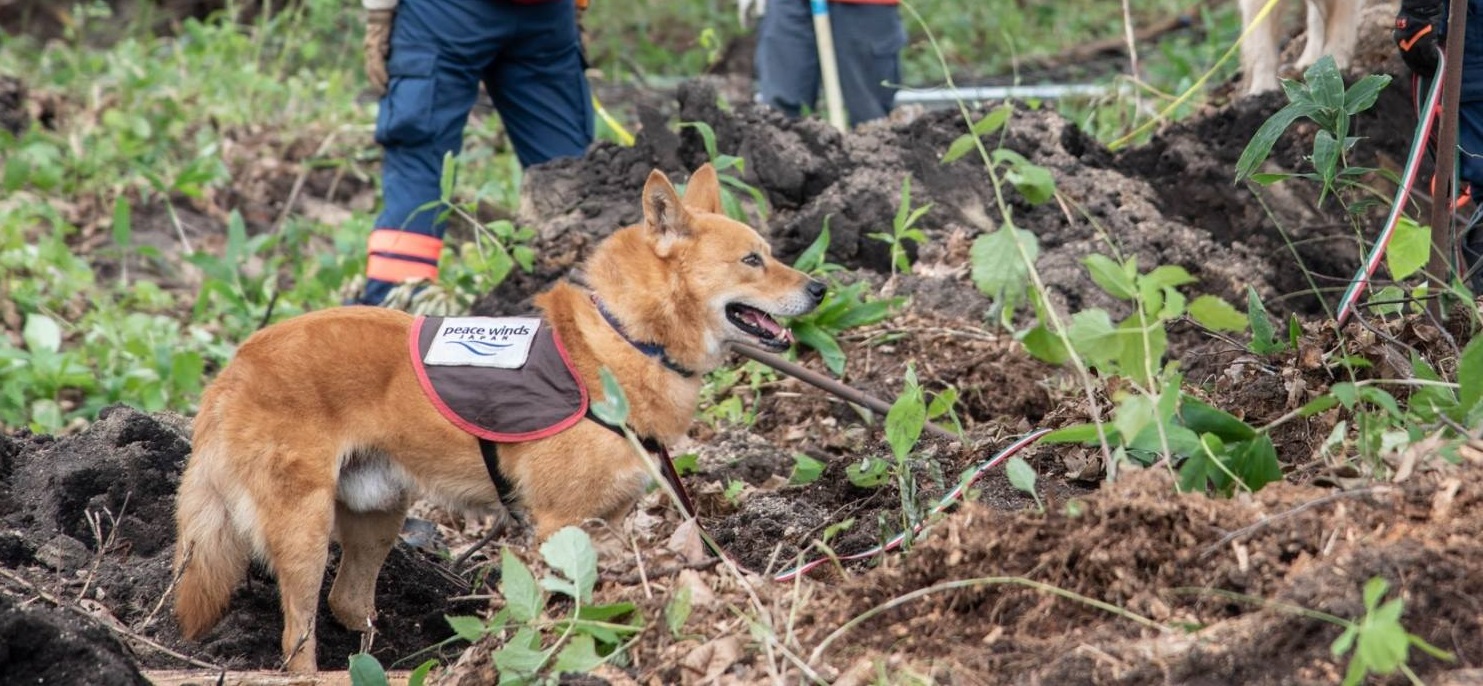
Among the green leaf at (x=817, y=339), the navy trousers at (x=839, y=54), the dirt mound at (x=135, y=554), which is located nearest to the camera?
the dirt mound at (x=135, y=554)

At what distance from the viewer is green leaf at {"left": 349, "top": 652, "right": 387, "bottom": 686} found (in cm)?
313

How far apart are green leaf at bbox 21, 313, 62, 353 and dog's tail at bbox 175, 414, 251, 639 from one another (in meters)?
3.14

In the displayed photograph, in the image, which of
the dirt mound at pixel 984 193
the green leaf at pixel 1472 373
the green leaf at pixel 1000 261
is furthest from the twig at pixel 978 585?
the dirt mound at pixel 984 193

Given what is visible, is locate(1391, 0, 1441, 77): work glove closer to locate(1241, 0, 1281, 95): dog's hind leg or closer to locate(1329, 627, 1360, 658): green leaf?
locate(1241, 0, 1281, 95): dog's hind leg

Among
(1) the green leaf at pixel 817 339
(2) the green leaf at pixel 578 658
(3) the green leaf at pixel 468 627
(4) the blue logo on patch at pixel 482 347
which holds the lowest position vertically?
(1) the green leaf at pixel 817 339

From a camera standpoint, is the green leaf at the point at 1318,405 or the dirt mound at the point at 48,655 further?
the green leaf at the point at 1318,405

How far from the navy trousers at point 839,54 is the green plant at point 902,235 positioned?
243cm

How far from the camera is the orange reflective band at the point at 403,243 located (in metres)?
6.66

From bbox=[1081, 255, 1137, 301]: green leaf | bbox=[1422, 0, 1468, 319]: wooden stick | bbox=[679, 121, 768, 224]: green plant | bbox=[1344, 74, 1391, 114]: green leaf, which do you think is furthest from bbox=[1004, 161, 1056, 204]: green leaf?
bbox=[679, 121, 768, 224]: green plant

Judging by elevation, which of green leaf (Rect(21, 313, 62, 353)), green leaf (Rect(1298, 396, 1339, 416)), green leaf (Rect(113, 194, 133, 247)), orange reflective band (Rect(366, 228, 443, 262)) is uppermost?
green leaf (Rect(1298, 396, 1339, 416))

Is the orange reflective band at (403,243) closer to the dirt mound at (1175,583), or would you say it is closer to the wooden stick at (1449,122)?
the dirt mound at (1175,583)

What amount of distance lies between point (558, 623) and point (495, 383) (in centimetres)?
122

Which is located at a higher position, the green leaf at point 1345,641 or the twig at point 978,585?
the green leaf at point 1345,641

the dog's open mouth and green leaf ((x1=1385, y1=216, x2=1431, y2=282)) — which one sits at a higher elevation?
green leaf ((x1=1385, y1=216, x2=1431, y2=282))
